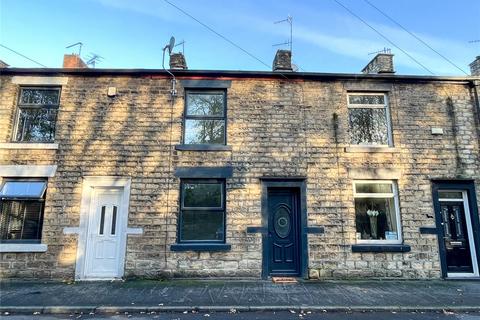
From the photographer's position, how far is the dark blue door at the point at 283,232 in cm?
925

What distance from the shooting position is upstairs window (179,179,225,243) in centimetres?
931

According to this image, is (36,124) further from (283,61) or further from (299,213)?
(299,213)

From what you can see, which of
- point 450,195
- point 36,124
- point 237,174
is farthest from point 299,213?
point 36,124

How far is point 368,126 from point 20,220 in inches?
418

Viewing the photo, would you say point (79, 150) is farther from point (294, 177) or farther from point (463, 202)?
point (463, 202)

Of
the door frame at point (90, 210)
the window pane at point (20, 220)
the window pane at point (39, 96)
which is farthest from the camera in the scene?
the window pane at point (39, 96)

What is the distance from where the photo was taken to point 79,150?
9.50 metres

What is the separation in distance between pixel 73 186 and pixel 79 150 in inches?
41.4

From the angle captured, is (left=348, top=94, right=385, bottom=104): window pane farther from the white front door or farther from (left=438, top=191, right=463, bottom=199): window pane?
the white front door

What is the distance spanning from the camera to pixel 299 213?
9.50 meters

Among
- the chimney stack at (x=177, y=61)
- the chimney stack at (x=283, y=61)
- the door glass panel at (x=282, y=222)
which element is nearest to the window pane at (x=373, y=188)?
the door glass panel at (x=282, y=222)

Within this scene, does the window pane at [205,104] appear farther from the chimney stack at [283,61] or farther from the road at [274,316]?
the road at [274,316]

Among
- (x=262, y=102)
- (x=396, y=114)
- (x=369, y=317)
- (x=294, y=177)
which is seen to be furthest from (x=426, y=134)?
(x=369, y=317)

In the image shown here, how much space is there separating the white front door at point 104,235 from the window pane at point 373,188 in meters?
6.91
